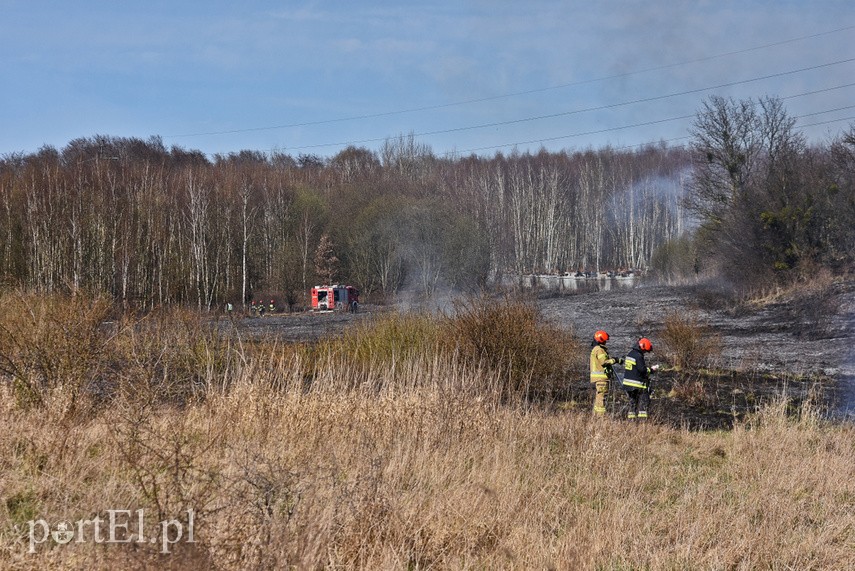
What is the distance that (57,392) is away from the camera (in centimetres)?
856

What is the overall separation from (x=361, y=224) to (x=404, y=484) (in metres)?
48.4

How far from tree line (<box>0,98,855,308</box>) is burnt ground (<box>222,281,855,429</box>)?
4.79m

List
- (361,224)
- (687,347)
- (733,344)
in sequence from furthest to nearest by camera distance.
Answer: (361,224), (733,344), (687,347)

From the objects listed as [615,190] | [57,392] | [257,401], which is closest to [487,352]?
[257,401]

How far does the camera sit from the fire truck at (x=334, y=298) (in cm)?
4850

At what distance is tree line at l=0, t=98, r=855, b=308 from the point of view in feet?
126

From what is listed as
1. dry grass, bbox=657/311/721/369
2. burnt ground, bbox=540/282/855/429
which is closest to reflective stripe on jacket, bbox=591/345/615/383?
burnt ground, bbox=540/282/855/429

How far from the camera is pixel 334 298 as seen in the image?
49.1 meters

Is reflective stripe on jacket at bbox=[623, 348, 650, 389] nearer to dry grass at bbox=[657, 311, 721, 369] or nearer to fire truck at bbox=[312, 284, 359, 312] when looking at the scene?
dry grass at bbox=[657, 311, 721, 369]

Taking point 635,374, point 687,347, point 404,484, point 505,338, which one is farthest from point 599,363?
point 687,347

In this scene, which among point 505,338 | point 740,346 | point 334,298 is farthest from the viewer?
point 334,298

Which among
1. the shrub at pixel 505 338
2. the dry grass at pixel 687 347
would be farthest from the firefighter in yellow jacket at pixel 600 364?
the dry grass at pixel 687 347

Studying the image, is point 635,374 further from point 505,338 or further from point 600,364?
point 505,338

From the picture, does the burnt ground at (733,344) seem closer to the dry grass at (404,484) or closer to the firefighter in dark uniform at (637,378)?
the firefighter in dark uniform at (637,378)
